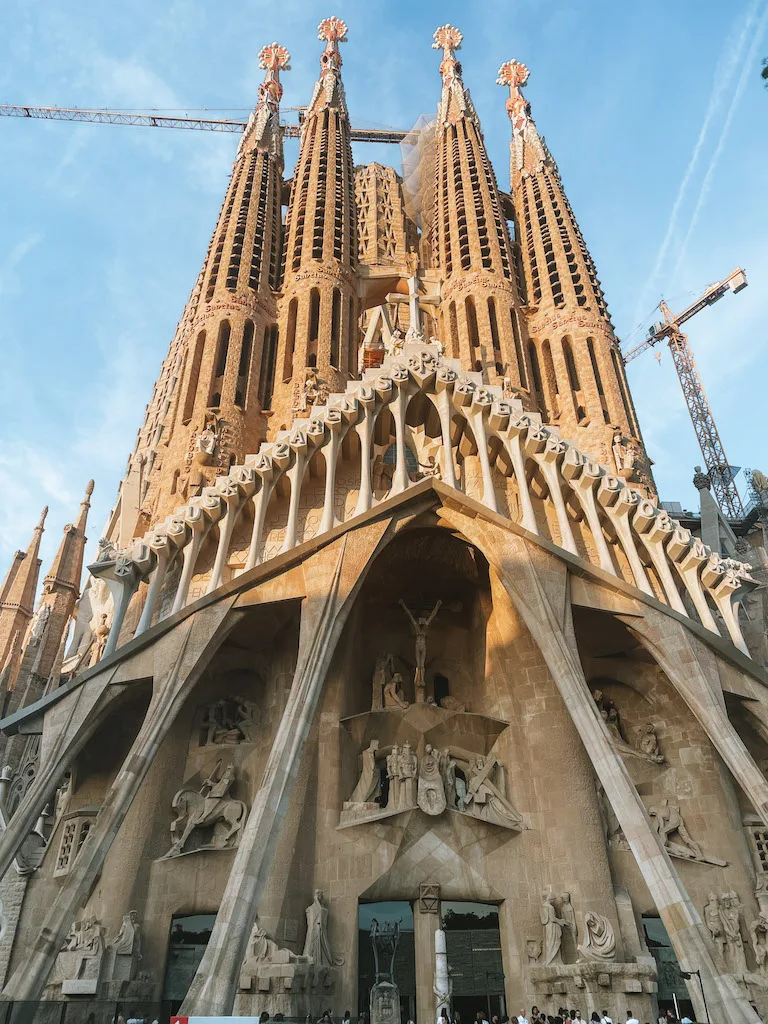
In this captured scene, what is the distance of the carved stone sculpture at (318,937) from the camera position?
12484 millimetres

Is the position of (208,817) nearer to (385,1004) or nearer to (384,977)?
(384,977)

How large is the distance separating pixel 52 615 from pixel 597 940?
1984 centimetres

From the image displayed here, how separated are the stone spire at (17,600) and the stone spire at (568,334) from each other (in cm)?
1938

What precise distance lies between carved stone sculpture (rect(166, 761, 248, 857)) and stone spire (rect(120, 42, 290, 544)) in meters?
6.35

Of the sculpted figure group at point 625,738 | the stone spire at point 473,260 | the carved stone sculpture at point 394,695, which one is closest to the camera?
the sculpted figure group at point 625,738

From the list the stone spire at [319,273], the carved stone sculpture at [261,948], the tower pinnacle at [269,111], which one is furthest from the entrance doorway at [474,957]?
the tower pinnacle at [269,111]

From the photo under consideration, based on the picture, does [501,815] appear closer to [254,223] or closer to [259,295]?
[259,295]

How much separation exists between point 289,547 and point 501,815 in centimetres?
634

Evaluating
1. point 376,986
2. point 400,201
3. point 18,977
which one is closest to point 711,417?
point 400,201

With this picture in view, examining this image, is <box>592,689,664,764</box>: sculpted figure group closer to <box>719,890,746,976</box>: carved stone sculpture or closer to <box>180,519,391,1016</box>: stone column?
<box>719,890,746,976</box>: carved stone sculpture

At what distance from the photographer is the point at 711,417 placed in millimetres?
46469

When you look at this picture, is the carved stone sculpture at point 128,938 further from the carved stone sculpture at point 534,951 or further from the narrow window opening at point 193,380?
the narrow window opening at point 193,380

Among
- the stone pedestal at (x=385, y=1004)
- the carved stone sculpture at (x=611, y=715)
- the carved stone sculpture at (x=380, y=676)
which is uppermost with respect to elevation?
the carved stone sculpture at (x=380, y=676)

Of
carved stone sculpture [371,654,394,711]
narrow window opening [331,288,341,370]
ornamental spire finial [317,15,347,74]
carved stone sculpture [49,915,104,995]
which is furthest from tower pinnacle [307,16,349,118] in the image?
carved stone sculpture [49,915,104,995]
